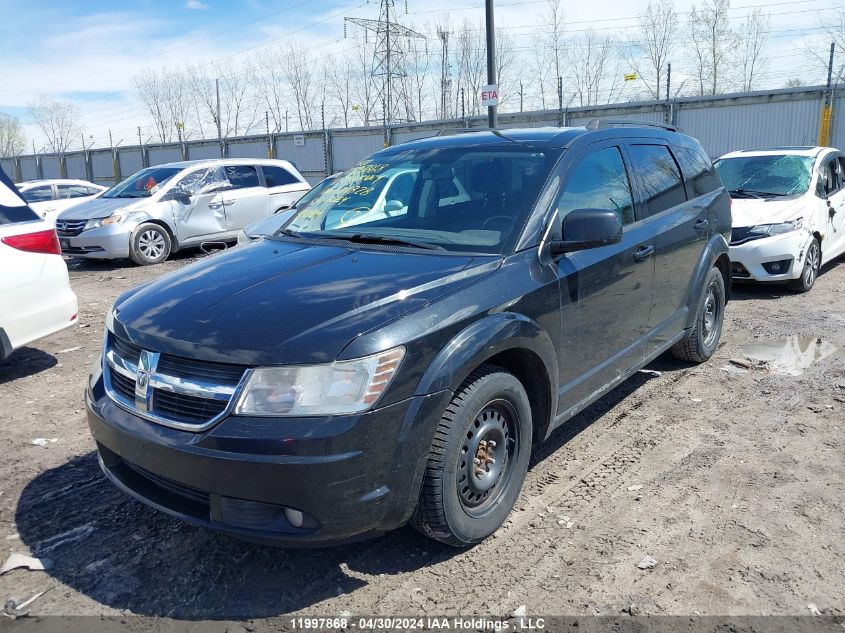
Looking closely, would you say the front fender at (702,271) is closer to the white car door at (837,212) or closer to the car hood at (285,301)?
the car hood at (285,301)

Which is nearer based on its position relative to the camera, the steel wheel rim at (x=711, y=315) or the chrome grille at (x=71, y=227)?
the steel wheel rim at (x=711, y=315)

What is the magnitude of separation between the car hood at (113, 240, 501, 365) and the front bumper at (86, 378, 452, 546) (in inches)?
10.7

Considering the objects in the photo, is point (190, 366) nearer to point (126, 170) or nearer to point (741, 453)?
point (741, 453)

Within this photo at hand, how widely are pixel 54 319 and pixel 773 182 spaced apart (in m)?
8.21

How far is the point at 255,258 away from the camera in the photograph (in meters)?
3.66

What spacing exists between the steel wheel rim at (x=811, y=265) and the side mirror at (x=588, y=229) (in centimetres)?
590

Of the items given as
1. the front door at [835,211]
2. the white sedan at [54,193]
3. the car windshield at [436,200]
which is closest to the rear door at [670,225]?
the car windshield at [436,200]

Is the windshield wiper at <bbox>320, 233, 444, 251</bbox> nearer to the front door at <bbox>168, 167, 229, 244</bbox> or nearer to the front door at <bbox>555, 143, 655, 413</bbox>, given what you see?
the front door at <bbox>555, 143, 655, 413</bbox>

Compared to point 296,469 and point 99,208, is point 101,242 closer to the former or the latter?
point 99,208

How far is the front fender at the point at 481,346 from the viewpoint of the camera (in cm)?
282

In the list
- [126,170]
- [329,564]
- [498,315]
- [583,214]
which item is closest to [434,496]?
[329,564]

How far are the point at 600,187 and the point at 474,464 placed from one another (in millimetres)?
1909

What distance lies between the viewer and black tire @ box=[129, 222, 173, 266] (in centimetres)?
1171

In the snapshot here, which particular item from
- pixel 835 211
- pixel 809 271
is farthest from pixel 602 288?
pixel 835 211
